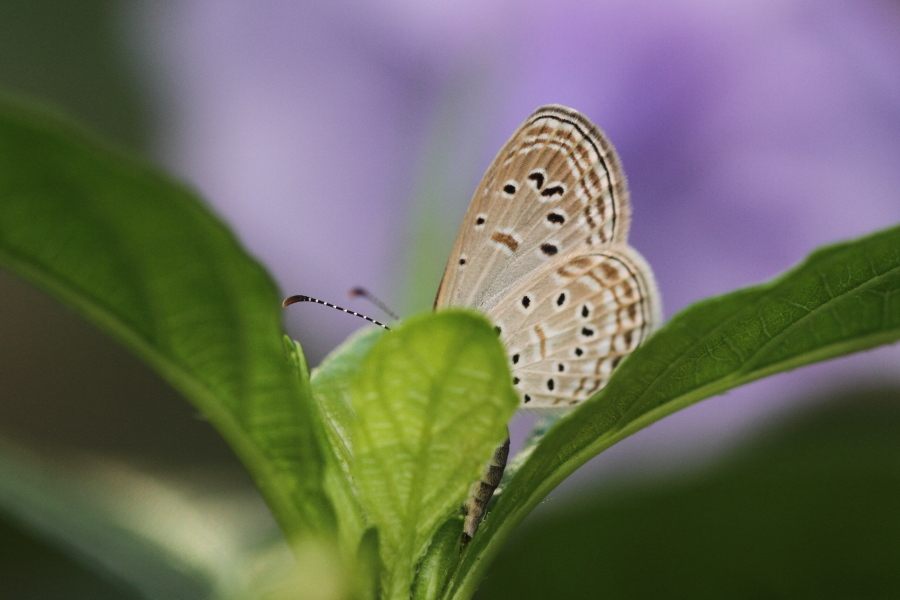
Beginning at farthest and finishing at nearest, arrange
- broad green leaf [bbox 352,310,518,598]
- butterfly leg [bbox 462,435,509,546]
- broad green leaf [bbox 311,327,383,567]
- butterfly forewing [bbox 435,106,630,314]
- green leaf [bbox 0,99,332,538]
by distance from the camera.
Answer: butterfly forewing [bbox 435,106,630,314]
butterfly leg [bbox 462,435,509,546]
broad green leaf [bbox 311,327,383,567]
broad green leaf [bbox 352,310,518,598]
green leaf [bbox 0,99,332,538]

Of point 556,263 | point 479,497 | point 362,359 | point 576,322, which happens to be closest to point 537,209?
point 556,263

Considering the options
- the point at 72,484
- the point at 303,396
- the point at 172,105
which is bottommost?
the point at 303,396

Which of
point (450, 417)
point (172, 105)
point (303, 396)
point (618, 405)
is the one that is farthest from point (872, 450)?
point (172, 105)

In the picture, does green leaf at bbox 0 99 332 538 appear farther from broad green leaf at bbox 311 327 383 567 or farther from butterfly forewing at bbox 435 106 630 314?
butterfly forewing at bbox 435 106 630 314

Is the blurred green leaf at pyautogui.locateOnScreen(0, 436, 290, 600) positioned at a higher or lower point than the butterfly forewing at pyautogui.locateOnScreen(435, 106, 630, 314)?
lower

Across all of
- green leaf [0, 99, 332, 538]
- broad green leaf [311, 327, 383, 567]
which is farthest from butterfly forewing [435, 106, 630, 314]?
green leaf [0, 99, 332, 538]

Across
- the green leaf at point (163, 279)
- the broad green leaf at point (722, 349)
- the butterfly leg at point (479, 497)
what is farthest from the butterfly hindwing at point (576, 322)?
the green leaf at point (163, 279)

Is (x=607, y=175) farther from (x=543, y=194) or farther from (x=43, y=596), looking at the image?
(x=43, y=596)
